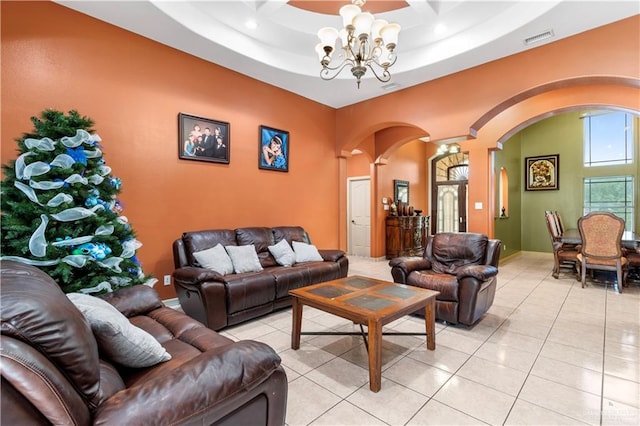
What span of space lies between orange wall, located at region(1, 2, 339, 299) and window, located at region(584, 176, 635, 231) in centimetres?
709

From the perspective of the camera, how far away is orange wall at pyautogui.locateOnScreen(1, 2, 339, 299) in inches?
113

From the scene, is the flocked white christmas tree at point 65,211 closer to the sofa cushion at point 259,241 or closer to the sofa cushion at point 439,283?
the sofa cushion at point 259,241

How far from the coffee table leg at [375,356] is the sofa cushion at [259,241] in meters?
2.22

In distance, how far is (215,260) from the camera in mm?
3395

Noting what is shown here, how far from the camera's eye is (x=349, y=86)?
4.89 meters

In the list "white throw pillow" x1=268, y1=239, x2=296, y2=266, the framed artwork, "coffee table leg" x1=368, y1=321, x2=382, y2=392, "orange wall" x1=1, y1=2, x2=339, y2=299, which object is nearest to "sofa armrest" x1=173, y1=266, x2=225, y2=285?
"orange wall" x1=1, y1=2, x2=339, y2=299

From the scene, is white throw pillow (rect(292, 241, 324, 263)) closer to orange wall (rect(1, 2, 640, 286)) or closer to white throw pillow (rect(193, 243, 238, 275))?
orange wall (rect(1, 2, 640, 286))

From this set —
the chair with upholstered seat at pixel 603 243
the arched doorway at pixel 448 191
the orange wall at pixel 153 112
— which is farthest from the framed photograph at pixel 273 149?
the arched doorway at pixel 448 191

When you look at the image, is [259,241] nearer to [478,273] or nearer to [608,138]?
[478,273]

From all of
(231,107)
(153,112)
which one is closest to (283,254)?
(231,107)

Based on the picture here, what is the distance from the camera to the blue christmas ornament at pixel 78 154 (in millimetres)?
2324

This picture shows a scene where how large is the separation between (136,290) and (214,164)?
2.24 meters

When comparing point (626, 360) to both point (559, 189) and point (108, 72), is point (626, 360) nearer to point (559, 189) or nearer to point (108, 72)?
point (108, 72)

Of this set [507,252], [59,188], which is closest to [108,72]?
[59,188]
